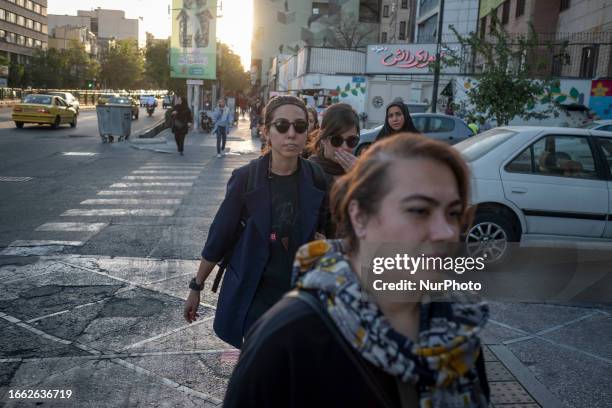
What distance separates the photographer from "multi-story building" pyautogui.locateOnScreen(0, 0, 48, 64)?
8675 cm

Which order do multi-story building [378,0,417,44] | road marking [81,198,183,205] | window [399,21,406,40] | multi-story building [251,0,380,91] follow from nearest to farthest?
road marking [81,198,183,205], multi-story building [378,0,417,44], window [399,21,406,40], multi-story building [251,0,380,91]

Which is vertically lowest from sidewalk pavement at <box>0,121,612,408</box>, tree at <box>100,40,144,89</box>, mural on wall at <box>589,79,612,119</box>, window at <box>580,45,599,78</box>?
sidewalk pavement at <box>0,121,612,408</box>

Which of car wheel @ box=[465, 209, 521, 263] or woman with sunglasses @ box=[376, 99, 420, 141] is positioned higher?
woman with sunglasses @ box=[376, 99, 420, 141]

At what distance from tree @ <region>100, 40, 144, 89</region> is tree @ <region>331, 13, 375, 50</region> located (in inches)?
1219

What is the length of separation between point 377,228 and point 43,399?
Answer: 3.08m

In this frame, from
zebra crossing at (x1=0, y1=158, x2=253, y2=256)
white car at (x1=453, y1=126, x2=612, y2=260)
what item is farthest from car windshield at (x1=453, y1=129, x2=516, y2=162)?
zebra crossing at (x1=0, y1=158, x2=253, y2=256)

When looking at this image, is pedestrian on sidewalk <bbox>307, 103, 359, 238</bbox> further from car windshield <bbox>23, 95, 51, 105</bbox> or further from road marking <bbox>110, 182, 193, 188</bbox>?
car windshield <bbox>23, 95, 51, 105</bbox>

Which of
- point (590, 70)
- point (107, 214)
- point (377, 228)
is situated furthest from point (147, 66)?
point (377, 228)

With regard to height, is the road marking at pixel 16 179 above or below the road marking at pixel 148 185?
below

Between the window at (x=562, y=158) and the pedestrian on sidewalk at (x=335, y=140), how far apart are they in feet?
13.1

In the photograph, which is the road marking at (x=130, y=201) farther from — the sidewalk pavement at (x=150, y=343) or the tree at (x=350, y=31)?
the tree at (x=350, y=31)

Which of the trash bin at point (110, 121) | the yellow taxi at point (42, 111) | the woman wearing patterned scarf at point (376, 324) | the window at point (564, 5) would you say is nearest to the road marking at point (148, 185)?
the trash bin at point (110, 121)

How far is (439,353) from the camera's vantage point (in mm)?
1369

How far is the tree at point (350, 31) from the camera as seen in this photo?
76250 mm
